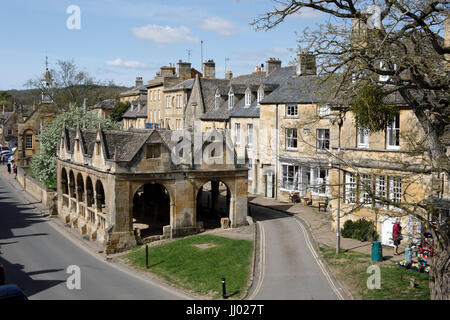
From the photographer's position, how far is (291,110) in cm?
4175

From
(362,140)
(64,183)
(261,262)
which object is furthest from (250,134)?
(261,262)

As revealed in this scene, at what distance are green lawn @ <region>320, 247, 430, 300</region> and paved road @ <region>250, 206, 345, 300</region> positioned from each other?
27.7 inches

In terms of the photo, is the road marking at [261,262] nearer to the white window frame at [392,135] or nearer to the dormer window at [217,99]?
the white window frame at [392,135]

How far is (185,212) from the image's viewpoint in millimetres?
32125

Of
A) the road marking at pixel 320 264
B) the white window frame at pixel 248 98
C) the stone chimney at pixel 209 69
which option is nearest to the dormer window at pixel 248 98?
the white window frame at pixel 248 98

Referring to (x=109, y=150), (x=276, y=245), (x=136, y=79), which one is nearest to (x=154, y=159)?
(x=109, y=150)

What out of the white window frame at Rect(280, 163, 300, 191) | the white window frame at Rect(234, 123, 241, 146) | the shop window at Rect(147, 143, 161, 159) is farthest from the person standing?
the white window frame at Rect(234, 123, 241, 146)

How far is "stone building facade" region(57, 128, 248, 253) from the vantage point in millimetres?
30312

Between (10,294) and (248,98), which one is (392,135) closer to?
(10,294)

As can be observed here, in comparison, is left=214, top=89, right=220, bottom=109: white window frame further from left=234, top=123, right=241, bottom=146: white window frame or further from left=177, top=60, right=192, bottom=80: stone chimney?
left=177, top=60, right=192, bottom=80: stone chimney

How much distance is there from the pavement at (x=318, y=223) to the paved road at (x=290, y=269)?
84 cm

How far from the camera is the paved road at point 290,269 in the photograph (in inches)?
808

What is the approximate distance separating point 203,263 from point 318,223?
10.5m
